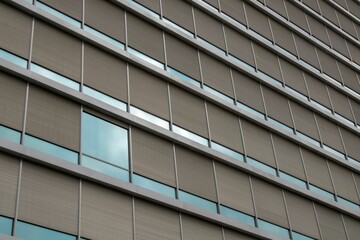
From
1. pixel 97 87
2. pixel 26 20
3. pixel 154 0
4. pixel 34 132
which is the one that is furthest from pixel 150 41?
pixel 34 132

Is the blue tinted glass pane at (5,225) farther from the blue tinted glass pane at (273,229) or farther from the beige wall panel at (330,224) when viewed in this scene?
the beige wall panel at (330,224)

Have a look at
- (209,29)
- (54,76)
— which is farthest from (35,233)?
(209,29)

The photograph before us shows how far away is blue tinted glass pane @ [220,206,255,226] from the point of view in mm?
19984

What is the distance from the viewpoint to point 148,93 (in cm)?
2016

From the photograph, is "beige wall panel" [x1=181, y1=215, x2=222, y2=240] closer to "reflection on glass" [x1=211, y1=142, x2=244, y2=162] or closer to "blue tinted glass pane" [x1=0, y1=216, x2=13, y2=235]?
"reflection on glass" [x1=211, y1=142, x2=244, y2=162]

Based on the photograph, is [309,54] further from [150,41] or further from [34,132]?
[34,132]

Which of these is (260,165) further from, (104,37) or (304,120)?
(104,37)

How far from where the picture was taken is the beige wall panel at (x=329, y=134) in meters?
27.4

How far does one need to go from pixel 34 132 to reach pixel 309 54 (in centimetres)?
1875

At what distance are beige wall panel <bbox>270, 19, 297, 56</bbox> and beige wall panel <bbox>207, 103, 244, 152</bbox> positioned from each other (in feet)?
25.9

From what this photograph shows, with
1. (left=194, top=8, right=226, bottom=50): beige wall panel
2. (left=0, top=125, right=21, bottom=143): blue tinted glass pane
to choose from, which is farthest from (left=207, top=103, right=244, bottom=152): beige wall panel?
(left=0, top=125, right=21, bottom=143): blue tinted glass pane

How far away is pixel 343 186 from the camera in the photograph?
26453mm

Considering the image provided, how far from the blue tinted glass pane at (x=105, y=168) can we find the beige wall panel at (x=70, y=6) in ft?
17.5

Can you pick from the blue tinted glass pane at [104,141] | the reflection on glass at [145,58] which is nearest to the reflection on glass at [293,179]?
the reflection on glass at [145,58]
